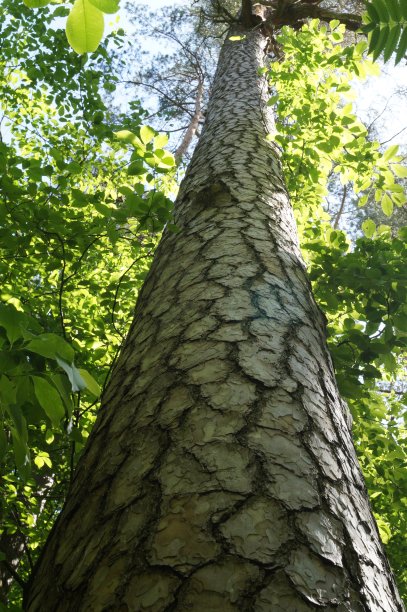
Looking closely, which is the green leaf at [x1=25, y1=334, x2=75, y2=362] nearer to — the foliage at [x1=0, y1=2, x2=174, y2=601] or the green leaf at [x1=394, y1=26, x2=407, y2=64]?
the foliage at [x1=0, y1=2, x2=174, y2=601]

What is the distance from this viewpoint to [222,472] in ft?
2.73

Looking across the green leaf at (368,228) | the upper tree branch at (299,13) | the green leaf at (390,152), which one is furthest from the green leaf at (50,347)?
the upper tree branch at (299,13)

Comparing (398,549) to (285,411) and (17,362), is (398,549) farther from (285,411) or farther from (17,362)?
(17,362)

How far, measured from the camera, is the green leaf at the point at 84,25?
0.81m

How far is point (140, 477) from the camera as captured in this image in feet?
2.93

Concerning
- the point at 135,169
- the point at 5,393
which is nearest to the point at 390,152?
the point at 135,169

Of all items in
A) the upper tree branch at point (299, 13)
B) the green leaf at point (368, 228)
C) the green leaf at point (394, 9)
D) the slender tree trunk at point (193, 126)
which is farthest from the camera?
the slender tree trunk at point (193, 126)

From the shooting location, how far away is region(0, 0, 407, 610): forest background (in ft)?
3.99

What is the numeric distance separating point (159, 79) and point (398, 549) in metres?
12.0

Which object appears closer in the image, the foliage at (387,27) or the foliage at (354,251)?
the foliage at (387,27)

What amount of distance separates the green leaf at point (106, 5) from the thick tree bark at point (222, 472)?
2.37 feet

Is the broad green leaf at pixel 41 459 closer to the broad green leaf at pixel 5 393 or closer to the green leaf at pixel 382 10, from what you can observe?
A: the broad green leaf at pixel 5 393

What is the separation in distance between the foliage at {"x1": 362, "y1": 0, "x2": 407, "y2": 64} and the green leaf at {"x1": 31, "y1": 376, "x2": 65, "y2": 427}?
1.18 m

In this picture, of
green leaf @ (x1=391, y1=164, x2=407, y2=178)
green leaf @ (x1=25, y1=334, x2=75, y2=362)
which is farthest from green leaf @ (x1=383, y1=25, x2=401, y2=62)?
green leaf @ (x1=391, y1=164, x2=407, y2=178)
